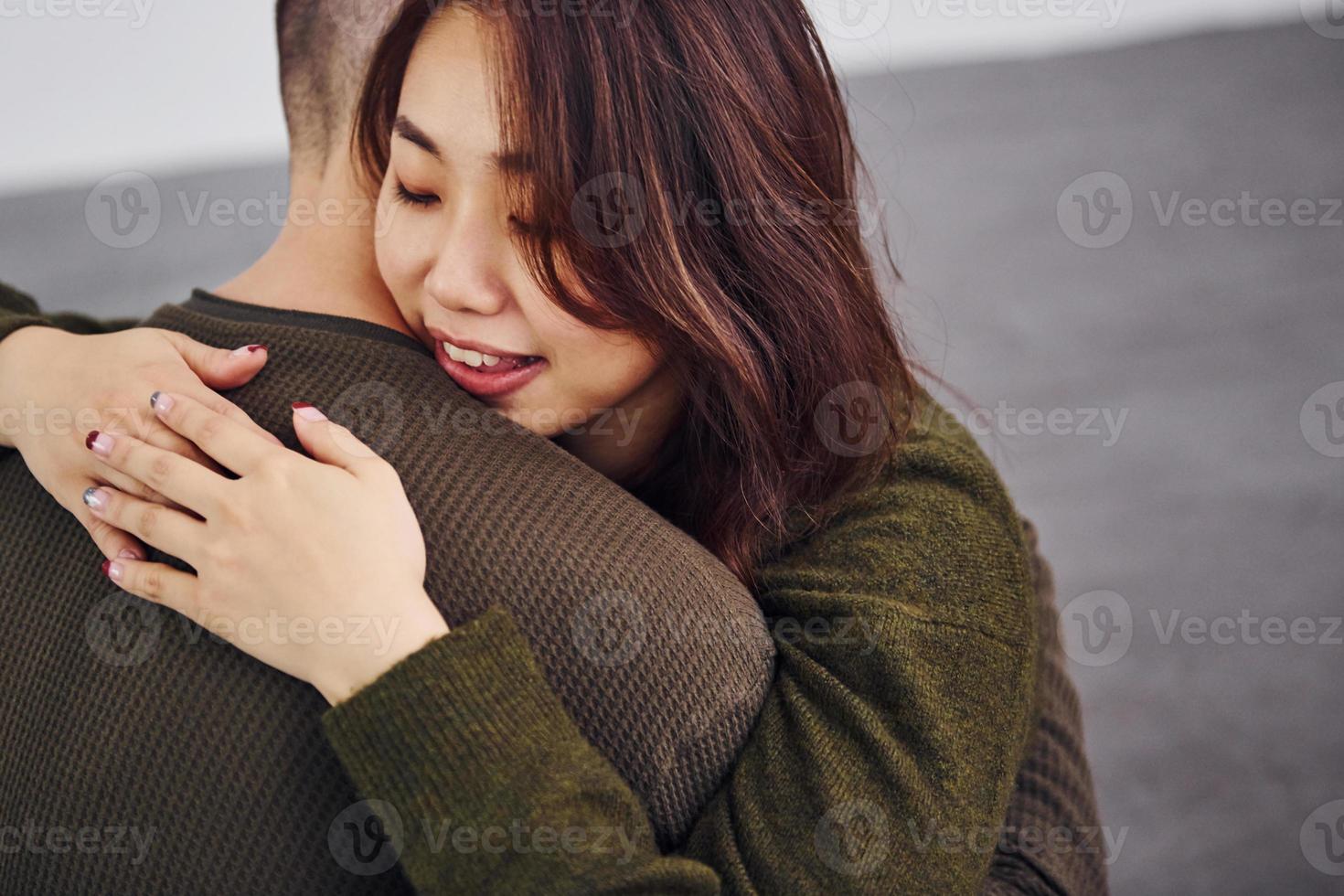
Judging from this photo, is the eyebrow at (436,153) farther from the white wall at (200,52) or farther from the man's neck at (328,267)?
the white wall at (200,52)

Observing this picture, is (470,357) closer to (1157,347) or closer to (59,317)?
(59,317)

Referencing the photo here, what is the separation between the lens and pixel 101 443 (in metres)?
0.86

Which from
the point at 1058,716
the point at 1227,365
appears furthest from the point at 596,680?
the point at 1227,365

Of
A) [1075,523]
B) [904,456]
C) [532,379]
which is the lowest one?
[1075,523]

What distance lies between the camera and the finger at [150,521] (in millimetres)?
822

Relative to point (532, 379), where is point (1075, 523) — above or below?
below

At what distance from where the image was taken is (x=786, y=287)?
1.05m

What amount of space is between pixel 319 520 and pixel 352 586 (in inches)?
2.2

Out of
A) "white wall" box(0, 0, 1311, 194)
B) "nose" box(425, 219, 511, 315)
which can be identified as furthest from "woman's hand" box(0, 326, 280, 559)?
"white wall" box(0, 0, 1311, 194)

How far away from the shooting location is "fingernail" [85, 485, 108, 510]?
0.85 metres

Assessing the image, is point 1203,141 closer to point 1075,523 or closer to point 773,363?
point 1075,523

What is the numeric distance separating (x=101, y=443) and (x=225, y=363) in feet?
0.35

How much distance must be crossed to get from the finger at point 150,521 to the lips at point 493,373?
0.26 m

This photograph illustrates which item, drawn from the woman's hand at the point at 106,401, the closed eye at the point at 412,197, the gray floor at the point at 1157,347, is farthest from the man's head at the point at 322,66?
the gray floor at the point at 1157,347
